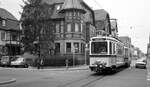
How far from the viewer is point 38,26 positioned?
36438mm

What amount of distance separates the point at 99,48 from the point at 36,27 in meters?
16.6

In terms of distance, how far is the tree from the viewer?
36478mm

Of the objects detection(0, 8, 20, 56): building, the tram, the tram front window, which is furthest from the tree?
the tram

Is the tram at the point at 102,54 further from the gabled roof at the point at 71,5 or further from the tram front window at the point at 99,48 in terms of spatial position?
the gabled roof at the point at 71,5

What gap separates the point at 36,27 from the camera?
36.5 meters

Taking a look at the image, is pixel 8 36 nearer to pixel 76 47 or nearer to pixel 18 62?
pixel 18 62

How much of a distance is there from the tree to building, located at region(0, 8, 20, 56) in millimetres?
13109

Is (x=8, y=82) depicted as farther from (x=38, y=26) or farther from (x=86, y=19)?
(x=86, y=19)

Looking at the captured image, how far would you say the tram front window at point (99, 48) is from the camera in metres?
22.0

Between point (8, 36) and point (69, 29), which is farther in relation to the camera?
point (8, 36)

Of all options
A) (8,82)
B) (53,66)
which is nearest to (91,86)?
(8,82)

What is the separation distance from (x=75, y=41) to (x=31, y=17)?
8.70 meters

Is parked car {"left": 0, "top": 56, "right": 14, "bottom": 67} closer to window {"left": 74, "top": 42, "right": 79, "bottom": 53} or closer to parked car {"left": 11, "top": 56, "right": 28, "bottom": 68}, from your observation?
parked car {"left": 11, "top": 56, "right": 28, "bottom": 68}

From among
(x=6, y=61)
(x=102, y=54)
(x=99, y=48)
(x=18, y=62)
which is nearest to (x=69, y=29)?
(x=18, y=62)
